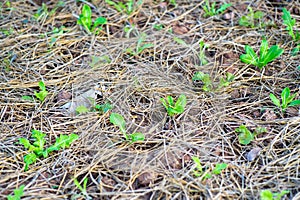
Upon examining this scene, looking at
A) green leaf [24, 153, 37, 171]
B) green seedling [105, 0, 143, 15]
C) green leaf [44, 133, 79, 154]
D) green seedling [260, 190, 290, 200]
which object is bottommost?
green seedling [260, 190, 290, 200]

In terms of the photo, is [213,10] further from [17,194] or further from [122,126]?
[17,194]

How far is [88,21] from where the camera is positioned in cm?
277

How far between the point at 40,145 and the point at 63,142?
11 centimetres

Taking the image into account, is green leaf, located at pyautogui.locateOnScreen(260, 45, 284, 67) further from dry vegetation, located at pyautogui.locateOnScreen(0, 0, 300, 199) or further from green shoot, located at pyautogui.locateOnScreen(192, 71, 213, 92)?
green shoot, located at pyautogui.locateOnScreen(192, 71, 213, 92)

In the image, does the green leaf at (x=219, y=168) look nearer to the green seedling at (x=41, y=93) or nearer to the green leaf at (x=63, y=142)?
the green leaf at (x=63, y=142)

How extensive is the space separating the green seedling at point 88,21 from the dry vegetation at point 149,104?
0.16 feet

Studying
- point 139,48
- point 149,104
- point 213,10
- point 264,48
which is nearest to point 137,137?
point 149,104

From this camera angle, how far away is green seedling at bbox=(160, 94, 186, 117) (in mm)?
2207

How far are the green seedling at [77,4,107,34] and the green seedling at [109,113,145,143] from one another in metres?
0.81

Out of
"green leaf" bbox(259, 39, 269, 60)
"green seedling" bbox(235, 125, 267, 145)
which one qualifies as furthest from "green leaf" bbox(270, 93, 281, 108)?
"green leaf" bbox(259, 39, 269, 60)

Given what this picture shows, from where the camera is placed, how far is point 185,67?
252 centimetres

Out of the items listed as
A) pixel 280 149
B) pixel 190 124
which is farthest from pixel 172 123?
pixel 280 149

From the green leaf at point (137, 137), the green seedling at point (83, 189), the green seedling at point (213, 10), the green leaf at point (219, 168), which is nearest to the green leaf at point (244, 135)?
the green leaf at point (219, 168)

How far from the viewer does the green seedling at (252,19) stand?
9.13 ft
